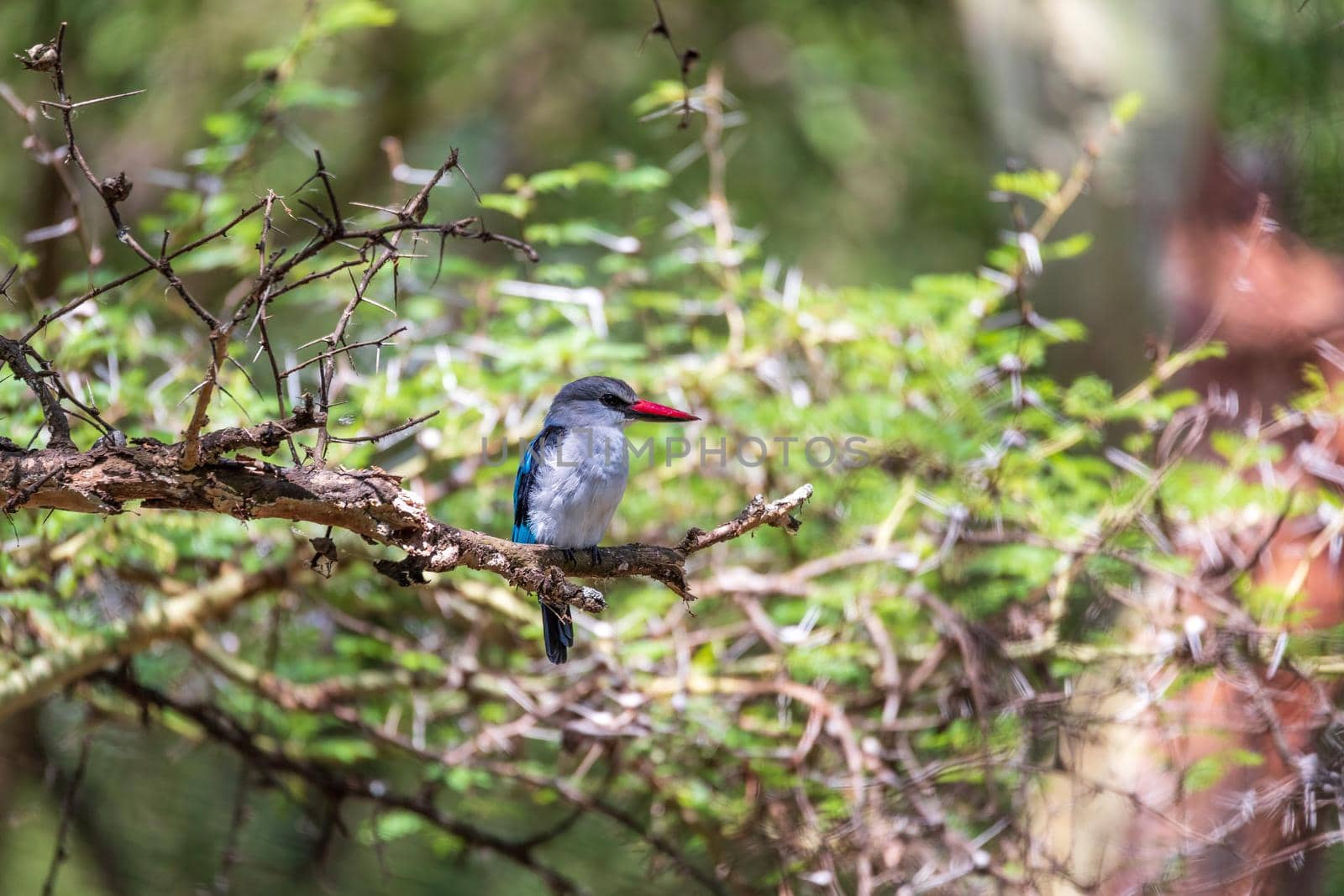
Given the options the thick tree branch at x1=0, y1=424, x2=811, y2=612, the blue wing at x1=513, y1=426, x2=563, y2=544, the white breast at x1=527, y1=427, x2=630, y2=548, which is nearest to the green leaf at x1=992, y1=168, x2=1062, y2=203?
the white breast at x1=527, y1=427, x2=630, y2=548

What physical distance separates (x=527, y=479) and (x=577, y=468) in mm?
331

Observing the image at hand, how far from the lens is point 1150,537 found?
427 cm

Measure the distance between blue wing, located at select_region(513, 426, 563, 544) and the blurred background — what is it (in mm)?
473

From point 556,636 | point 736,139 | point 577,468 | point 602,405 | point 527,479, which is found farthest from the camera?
point 736,139

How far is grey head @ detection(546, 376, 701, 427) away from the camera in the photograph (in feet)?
12.9

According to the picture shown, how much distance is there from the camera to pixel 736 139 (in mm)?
7707

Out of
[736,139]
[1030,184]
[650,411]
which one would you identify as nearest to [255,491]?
[650,411]

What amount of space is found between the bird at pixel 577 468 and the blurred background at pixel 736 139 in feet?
1.75

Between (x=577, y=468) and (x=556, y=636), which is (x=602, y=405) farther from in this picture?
(x=556, y=636)

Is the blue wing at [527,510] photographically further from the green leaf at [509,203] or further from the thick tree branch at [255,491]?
the thick tree branch at [255,491]

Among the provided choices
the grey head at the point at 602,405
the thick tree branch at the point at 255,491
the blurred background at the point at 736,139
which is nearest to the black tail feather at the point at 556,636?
the grey head at the point at 602,405

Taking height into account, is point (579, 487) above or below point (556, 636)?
above

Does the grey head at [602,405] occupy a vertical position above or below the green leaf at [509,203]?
below

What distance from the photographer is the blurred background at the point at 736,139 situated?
5059mm
